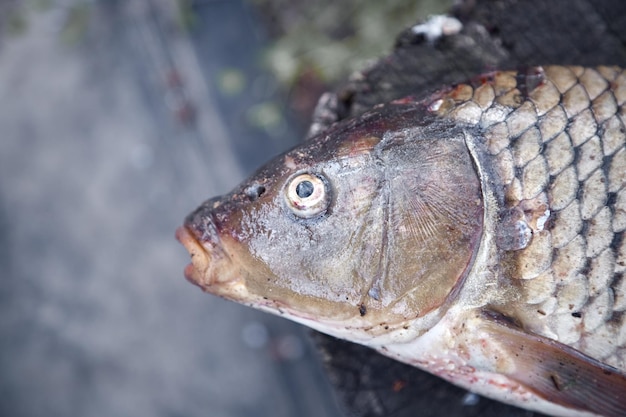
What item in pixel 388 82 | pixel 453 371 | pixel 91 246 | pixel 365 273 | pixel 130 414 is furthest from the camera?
pixel 91 246

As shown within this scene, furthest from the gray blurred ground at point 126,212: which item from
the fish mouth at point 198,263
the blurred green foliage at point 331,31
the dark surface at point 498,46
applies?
the fish mouth at point 198,263

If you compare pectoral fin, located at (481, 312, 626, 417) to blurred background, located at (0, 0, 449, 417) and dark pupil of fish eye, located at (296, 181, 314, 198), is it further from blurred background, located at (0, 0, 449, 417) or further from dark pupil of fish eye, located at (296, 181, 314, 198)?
blurred background, located at (0, 0, 449, 417)

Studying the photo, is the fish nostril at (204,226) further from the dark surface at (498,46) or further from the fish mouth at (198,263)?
the dark surface at (498,46)

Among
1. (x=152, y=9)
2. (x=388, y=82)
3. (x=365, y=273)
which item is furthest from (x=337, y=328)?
(x=152, y=9)

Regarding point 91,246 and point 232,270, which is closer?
point 232,270

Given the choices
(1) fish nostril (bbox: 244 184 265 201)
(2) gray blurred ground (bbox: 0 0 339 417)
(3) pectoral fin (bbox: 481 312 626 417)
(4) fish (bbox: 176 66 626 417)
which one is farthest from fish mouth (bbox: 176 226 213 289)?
(2) gray blurred ground (bbox: 0 0 339 417)

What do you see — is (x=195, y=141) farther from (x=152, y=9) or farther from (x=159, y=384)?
(x=159, y=384)

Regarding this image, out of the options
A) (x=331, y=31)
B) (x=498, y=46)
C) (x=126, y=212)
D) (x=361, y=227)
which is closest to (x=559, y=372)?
(x=361, y=227)
